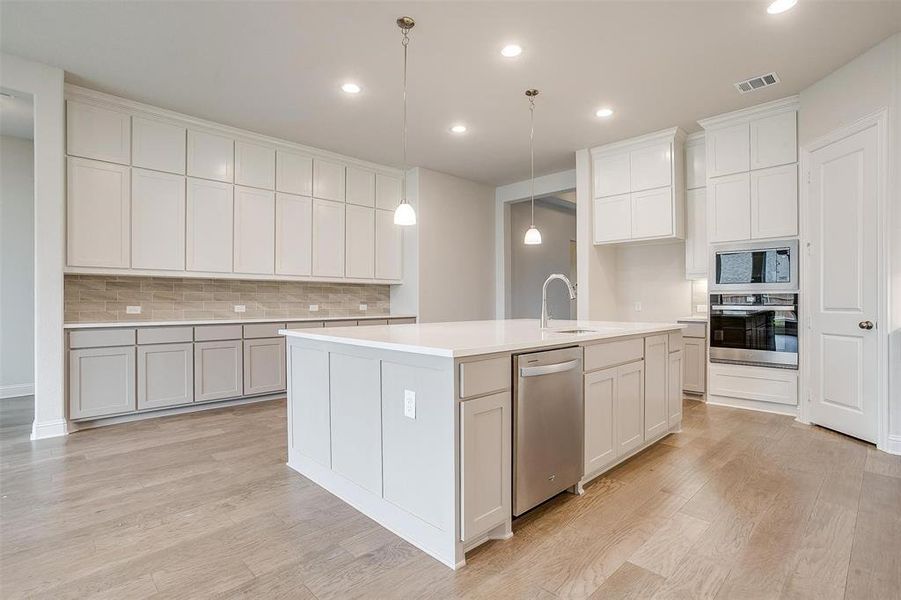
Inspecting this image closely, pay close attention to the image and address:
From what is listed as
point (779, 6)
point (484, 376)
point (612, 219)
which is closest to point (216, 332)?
point (484, 376)

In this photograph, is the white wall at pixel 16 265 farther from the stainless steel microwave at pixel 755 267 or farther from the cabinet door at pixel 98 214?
the stainless steel microwave at pixel 755 267

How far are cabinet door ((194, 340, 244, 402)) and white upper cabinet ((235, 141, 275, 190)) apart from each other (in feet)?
5.90

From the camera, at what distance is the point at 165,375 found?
165 inches

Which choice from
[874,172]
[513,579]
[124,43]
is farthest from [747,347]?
[124,43]

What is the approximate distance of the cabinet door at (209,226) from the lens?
450 cm

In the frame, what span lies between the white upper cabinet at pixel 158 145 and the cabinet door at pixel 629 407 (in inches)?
178

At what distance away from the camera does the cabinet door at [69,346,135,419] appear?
3.75 m

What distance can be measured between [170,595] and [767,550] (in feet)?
8.14

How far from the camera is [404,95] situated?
3988 mm

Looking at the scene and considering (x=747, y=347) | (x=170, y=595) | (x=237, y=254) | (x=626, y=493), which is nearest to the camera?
(x=170, y=595)

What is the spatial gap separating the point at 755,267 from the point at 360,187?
15.3 feet

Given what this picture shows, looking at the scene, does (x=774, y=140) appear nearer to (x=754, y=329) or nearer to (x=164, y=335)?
(x=754, y=329)

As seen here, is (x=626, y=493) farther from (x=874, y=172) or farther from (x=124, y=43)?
(x=124, y=43)

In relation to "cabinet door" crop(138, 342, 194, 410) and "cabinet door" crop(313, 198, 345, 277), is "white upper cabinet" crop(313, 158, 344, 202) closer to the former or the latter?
"cabinet door" crop(313, 198, 345, 277)
